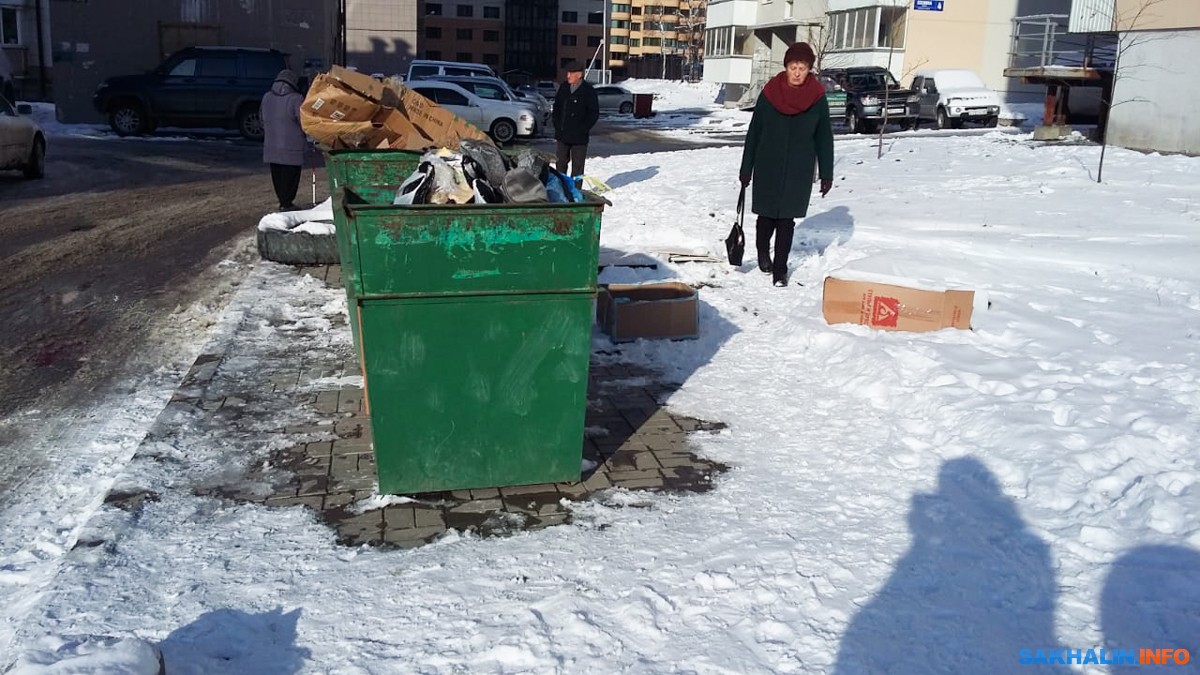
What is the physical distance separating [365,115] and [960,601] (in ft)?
15.0

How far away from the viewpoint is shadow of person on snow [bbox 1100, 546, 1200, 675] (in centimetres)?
303

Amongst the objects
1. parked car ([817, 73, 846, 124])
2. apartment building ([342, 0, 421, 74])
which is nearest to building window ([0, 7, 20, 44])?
apartment building ([342, 0, 421, 74])

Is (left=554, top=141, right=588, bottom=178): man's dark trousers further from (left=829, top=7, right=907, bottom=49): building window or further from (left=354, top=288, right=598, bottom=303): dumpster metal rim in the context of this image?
(left=829, top=7, right=907, bottom=49): building window

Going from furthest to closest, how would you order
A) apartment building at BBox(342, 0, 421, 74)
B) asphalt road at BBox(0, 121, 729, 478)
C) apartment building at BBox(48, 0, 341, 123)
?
apartment building at BBox(342, 0, 421, 74)
apartment building at BBox(48, 0, 341, 123)
asphalt road at BBox(0, 121, 729, 478)

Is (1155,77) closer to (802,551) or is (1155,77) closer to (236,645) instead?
(802,551)

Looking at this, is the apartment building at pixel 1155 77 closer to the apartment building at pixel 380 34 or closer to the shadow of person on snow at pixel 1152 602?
the shadow of person on snow at pixel 1152 602

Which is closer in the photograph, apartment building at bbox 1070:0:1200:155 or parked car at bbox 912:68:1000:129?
apartment building at bbox 1070:0:1200:155

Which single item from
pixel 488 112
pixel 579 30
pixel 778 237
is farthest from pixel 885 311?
pixel 579 30

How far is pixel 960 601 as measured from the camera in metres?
3.29

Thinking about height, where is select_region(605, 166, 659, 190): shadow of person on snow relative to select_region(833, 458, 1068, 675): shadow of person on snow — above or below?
above

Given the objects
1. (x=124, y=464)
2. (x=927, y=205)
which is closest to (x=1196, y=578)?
(x=124, y=464)

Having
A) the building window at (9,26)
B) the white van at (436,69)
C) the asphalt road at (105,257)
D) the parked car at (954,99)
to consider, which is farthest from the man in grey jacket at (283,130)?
the building window at (9,26)

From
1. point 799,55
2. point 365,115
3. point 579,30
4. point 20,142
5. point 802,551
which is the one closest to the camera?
point 802,551

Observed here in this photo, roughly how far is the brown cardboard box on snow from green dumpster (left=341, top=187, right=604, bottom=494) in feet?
9.55
